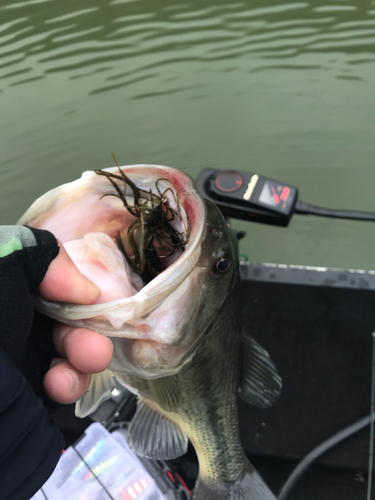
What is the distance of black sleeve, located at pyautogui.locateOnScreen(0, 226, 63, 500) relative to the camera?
2.26 ft

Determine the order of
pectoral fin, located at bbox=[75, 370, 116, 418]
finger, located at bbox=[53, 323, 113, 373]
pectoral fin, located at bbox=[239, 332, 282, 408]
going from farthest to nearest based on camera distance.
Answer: pectoral fin, located at bbox=[239, 332, 282, 408], pectoral fin, located at bbox=[75, 370, 116, 418], finger, located at bbox=[53, 323, 113, 373]

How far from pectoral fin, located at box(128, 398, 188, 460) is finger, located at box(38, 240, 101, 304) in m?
0.87

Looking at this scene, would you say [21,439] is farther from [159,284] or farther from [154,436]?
[154,436]

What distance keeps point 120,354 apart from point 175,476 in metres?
0.99

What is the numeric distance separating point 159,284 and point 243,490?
1128 mm

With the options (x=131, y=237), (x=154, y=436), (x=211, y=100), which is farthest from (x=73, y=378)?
(x=211, y=100)

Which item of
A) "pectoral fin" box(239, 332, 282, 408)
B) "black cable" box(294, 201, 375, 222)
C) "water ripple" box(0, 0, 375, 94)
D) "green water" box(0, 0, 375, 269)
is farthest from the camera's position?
"water ripple" box(0, 0, 375, 94)

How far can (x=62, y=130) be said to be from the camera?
4551 millimetres

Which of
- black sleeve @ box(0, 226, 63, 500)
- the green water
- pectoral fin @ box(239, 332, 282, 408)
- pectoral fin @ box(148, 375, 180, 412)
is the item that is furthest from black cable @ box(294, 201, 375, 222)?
the green water

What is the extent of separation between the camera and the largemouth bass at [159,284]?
93cm

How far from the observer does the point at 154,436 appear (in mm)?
1490

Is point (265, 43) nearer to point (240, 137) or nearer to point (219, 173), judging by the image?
point (240, 137)

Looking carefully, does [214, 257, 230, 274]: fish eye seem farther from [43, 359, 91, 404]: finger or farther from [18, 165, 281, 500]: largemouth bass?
[43, 359, 91, 404]: finger

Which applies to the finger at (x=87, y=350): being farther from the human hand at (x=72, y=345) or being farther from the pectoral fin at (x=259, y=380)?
the pectoral fin at (x=259, y=380)
